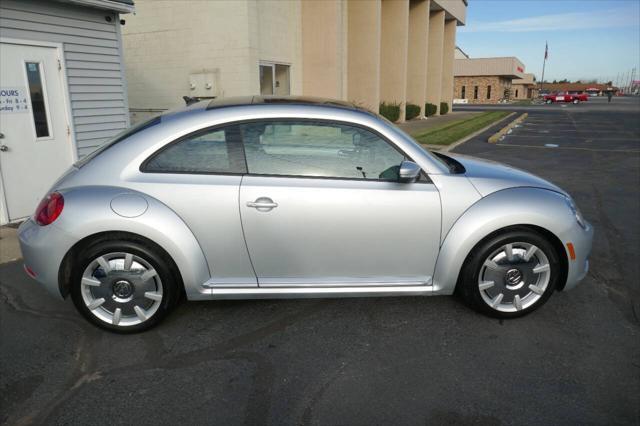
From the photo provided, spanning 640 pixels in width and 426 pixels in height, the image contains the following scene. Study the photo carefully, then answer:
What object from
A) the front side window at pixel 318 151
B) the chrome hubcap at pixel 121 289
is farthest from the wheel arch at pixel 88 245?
the front side window at pixel 318 151

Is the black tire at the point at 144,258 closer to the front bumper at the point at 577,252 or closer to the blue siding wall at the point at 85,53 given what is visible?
the front bumper at the point at 577,252

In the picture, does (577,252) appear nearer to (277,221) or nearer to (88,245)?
(277,221)

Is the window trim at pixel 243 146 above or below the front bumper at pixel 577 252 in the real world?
above

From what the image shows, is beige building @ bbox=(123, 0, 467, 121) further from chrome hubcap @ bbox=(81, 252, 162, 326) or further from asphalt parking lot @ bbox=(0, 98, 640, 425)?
chrome hubcap @ bbox=(81, 252, 162, 326)

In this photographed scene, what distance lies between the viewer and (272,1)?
46.8 ft

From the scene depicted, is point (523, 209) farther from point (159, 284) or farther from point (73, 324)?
point (73, 324)

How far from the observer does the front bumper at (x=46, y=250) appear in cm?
324

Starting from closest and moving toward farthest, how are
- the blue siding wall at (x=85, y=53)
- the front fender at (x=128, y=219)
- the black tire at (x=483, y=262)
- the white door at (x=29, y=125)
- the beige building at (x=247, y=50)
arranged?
the front fender at (x=128, y=219), the black tire at (x=483, y=262), the white door at (x=29, y=125), the blue siding wall at (x=85, y=53), the beige building at (x=247, y=50)

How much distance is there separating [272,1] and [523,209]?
12.9 metres

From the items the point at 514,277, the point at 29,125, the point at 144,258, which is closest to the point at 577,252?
the point at 514,277

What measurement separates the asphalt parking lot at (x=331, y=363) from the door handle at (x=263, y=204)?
96cm

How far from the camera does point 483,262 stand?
3473mm

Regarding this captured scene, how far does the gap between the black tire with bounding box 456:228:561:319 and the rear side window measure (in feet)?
5.94

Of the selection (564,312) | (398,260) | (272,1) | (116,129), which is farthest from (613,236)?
(272,1)
